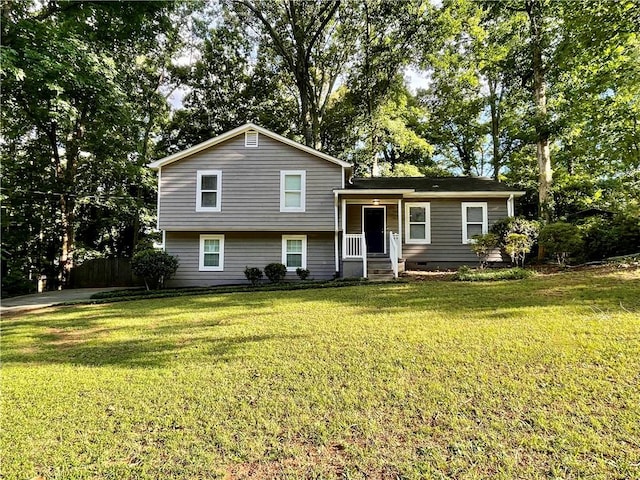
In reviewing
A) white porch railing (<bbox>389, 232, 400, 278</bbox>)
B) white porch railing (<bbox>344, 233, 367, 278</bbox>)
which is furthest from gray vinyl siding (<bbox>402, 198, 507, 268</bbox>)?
white porch railing (<bbox>344, 233, 367, 278</bbox>)

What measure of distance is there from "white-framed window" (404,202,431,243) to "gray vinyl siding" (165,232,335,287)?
3137 millimetres

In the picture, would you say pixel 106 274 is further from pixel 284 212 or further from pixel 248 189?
pixel 284 212

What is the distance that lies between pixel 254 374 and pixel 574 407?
11.1 feet

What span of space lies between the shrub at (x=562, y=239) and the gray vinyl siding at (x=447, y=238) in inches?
119

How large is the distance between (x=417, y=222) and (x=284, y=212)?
535cm

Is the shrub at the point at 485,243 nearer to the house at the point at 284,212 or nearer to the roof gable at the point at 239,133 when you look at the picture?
the house at the point at 284,212

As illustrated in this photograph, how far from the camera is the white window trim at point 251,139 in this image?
14.1 metres

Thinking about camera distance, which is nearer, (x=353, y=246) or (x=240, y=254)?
(x=353, y=246)

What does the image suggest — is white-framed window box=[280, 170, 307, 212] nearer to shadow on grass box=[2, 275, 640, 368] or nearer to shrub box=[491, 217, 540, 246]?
shadow on grass box=[2, 275, 640, 368]

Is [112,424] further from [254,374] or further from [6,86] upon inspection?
[6,86]

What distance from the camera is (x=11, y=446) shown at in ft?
10.6

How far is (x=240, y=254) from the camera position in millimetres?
14383

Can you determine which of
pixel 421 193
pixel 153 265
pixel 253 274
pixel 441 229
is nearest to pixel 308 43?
pixel 421 193

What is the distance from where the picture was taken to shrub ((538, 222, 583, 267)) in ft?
36.0
